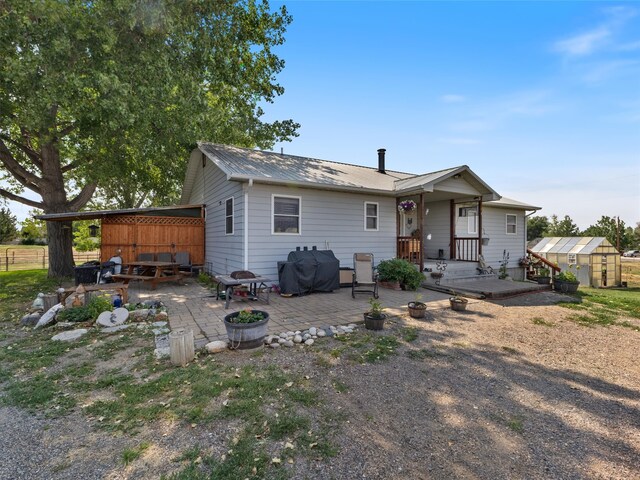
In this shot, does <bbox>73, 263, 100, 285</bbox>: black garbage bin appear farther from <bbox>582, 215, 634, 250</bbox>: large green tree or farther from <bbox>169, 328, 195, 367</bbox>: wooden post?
<bbox>582, 215, 634, 250</bbox>: large green tree

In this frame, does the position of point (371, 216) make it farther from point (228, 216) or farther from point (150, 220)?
point (150, 220)

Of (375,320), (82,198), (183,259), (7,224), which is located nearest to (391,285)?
(375,320)

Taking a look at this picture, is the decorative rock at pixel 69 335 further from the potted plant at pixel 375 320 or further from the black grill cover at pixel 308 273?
the potted plant at pixel 375 320

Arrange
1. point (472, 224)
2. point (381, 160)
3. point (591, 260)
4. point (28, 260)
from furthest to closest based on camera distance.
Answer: point (28, 260) → point (591, 260) → point (381, 160) → point (472, 224)

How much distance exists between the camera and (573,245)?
19.3 m

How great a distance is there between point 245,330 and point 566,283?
10.1 m

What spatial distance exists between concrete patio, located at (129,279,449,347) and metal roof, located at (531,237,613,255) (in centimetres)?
1687

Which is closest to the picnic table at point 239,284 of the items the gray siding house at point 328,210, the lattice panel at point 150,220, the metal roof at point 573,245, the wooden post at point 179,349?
the gray siding house at point 328,210

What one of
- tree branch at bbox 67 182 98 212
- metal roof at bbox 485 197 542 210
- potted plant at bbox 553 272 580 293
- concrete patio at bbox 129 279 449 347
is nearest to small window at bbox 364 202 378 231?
concrete patio at bbox 129 279 449 347

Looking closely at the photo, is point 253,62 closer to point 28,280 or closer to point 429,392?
point 28,280

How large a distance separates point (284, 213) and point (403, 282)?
13.2 feet

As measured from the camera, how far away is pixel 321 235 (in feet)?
29.5

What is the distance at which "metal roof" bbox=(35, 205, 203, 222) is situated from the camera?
8.89m

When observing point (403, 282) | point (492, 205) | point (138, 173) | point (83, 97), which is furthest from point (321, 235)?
point (138, 173)
